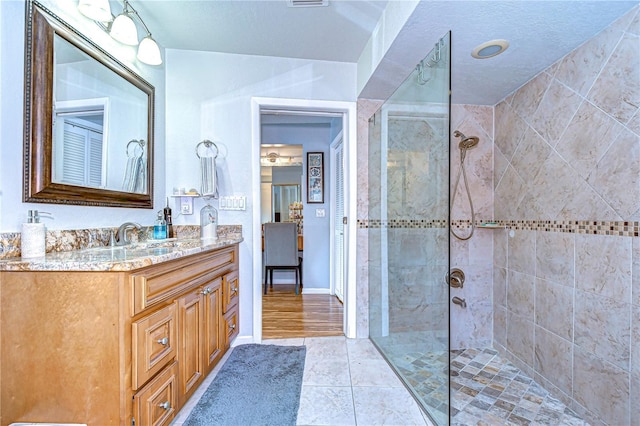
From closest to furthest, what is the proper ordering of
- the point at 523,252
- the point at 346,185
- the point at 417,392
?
the point at 417,392, the point at 523,252, the point at 346,185

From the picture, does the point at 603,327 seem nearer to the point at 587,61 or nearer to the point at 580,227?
the point at 580,227

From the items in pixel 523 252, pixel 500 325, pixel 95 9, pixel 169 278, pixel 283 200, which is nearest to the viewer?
pixel 169 278

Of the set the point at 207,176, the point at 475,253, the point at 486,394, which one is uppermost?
the point at 207,176

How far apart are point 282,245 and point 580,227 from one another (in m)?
2.99

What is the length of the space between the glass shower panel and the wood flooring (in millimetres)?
525

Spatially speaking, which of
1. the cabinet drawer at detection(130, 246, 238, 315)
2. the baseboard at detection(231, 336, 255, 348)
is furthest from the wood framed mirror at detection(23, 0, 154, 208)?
the baseboard at detection(231, 336, 255, 348)

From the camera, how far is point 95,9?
55.6 inches

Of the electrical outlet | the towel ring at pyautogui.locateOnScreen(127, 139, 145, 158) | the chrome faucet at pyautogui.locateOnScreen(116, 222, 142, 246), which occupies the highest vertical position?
the towel ring at pyautogui.locateOnScreen(127, 139, 145, 158)

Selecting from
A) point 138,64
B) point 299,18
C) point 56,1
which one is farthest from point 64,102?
point 299,18

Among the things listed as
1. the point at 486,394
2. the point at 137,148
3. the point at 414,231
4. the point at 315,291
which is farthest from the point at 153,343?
the point at 315,291

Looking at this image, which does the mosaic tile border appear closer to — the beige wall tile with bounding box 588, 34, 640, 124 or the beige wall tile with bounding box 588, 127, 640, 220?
the beige wall tile with bounding box 588, 127, 640, 220

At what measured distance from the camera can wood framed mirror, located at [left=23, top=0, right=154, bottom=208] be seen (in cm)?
123

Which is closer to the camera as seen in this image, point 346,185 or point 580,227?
point 580,227

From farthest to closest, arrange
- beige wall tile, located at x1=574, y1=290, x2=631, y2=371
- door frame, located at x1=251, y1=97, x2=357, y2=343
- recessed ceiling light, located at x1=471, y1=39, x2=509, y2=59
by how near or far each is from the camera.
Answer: door frame, located at x1=251, y1=97, x2=357, y2=343 → recessed ceiling light, located at x1=471, y1=39, x2=509, y2=59 → beige wall tile, located at x1=574, y1=290, x2=631, y2=371
